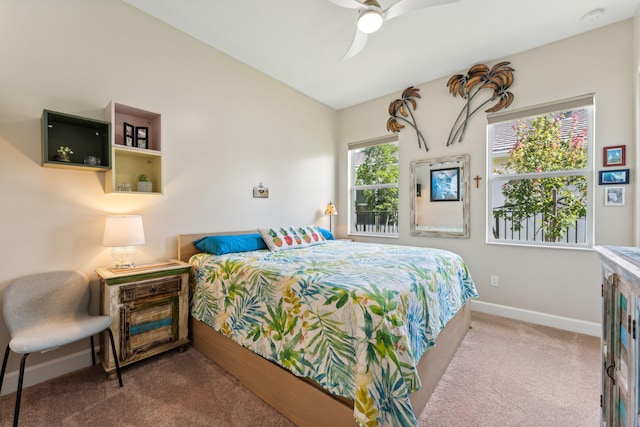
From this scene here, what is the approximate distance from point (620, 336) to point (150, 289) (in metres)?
2.77

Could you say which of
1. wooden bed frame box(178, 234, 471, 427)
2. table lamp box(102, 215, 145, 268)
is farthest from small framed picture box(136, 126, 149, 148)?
wooden bed frame box(178, 234, 471, 427)

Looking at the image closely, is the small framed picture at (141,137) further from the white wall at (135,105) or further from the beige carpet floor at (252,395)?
the beige carpet floor at (252,395)

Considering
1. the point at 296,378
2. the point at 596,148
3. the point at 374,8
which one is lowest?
the point at 296,378

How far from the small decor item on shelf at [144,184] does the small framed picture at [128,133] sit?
0.29m

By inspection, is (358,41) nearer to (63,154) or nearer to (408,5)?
(408,5)

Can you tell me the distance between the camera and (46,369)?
6.47 ft

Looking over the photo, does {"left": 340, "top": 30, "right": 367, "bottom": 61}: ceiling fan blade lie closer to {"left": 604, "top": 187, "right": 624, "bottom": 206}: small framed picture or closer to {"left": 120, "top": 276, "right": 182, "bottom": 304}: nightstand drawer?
{"left": 120, "top": 276, "right": 182, "bottom": 304}: nightstand drawer

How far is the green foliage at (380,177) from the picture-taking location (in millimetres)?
4168

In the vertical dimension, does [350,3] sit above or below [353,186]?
above

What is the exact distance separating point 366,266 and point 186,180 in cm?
206

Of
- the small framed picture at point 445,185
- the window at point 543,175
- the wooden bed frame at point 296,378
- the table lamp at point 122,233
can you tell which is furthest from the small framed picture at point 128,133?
the window at point 543,175

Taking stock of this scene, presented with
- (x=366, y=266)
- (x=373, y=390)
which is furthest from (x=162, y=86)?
(x=373, y=390)

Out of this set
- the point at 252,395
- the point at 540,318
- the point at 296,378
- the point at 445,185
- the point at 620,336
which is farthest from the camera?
the point at 445,185

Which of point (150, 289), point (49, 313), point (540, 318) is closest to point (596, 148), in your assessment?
point (540, 318)
